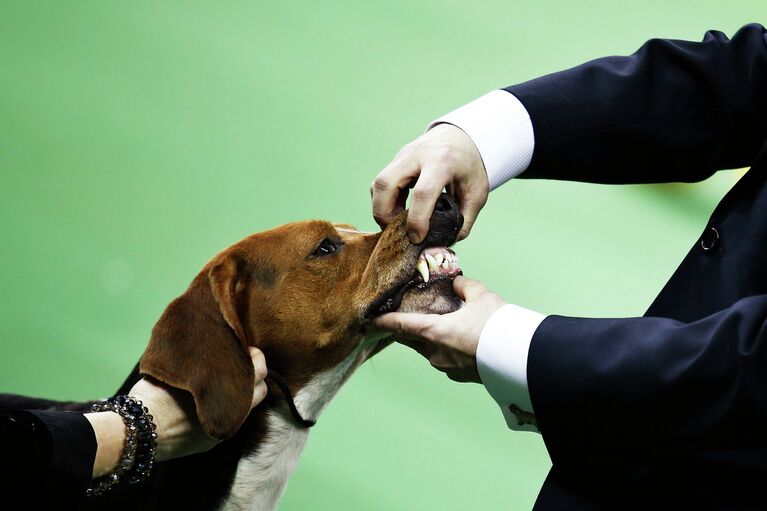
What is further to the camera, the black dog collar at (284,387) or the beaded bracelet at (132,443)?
the black dog collar at (284,387)

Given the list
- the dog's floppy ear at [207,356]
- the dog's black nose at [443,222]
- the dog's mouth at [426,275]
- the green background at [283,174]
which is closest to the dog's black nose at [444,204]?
the dog's black nose at [443,222]

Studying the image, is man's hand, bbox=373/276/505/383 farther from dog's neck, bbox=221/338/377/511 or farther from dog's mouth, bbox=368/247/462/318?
dog's neck, bbox=221/338/377/511

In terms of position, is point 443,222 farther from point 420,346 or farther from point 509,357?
point 509,357

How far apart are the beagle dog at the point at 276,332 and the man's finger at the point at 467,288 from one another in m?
0.05

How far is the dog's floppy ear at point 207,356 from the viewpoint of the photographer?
85.2 inches

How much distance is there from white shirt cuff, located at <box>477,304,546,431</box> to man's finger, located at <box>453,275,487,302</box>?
19 cm

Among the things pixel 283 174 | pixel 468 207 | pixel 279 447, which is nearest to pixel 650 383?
pixel 468 207

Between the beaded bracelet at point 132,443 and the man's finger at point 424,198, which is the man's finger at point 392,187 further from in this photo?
the beaded bracelet at point 132,443

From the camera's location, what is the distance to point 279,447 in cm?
250

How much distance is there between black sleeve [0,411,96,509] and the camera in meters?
1.78

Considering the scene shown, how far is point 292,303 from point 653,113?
40.5 inches

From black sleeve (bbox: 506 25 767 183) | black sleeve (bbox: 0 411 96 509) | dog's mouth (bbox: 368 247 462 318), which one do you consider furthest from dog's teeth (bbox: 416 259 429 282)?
black sleeve (bbox: 0 411 96 509)

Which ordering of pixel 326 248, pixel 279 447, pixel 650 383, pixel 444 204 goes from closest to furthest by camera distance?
pixel 650 383
pixel 444 204
pixel 279 447
pixel 326 248

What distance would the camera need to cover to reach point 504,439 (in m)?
4.06
